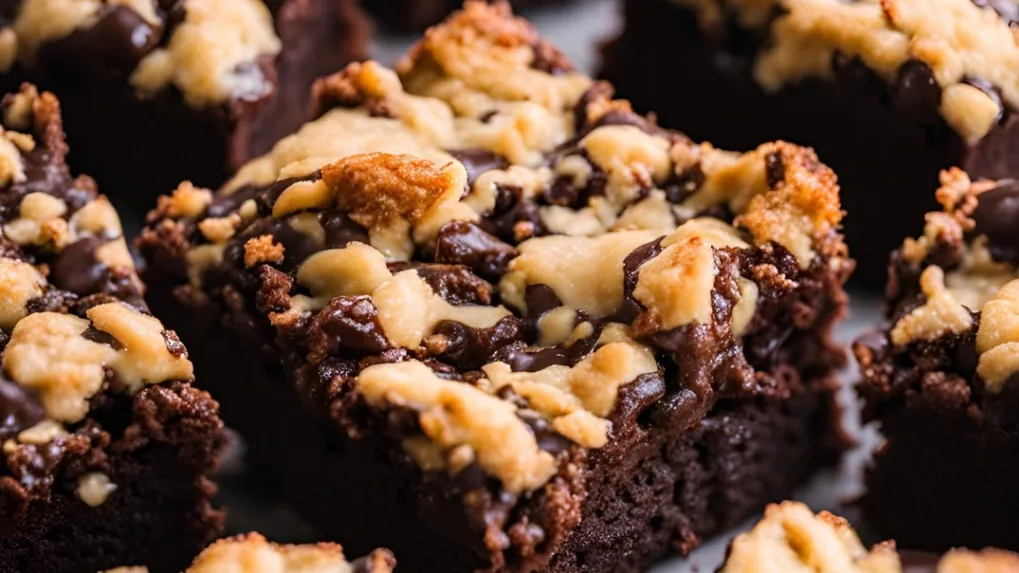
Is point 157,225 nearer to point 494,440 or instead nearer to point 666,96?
point 494,440

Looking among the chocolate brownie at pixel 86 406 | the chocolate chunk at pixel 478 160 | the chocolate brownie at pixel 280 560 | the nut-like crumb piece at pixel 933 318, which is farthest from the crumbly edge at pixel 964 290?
the chocolate brownie at pixel 86 406

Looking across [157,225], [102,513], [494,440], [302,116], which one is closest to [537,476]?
[494,440]

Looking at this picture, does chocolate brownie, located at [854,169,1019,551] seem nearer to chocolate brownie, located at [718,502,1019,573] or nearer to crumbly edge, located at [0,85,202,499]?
chocolate brownie, located at [718,502,1019,573]

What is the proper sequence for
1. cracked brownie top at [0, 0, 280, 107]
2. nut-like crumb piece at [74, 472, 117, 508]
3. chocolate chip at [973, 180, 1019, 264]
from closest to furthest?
nut-like crumb piece at [74, 472, 117, 508] → chocolate chip at [973, 180, 1019, 264] → cracked brownie top at [0, 0, 280, 107]

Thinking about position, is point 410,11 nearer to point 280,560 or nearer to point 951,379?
point 951,379

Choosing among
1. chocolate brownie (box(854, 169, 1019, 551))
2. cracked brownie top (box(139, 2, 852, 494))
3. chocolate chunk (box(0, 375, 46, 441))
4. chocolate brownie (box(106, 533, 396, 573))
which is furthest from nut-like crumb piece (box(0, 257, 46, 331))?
chocolate brownie (box(854, 169, 1019, 551))

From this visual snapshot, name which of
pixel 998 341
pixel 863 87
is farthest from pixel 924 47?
pixel 998 341

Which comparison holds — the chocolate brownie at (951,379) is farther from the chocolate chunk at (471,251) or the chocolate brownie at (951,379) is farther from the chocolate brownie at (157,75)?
the chocolate brownie at (157,75)
